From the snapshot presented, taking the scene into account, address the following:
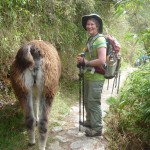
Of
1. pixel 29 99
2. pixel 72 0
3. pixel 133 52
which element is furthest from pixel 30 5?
pixel 133 52

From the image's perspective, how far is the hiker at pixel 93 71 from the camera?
4.76 metres

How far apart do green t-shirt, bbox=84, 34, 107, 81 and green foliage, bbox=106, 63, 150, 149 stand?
23.6 inches

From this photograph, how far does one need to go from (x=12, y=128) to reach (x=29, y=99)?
1.00 meters

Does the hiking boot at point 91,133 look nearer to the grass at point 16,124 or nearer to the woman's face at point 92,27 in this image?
the grass at point 16,124

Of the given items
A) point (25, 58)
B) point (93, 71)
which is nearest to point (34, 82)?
point (25, 58)

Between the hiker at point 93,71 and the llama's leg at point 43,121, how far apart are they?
2.99 ft

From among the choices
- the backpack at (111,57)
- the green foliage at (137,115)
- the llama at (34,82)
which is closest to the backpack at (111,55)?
the backpack at (111,57)

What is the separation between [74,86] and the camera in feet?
27.5

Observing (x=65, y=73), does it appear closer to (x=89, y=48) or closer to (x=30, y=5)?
(x=30, y=5)

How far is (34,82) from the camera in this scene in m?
4.32

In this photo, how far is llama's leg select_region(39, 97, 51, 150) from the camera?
4.29 m

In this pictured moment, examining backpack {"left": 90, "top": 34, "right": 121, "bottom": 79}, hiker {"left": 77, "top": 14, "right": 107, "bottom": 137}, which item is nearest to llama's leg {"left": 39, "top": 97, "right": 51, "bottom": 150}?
hiker {"left": 77, "top": 14, "right": 107, "bottom": 137}

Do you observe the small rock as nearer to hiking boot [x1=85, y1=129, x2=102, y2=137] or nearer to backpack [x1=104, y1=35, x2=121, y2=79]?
hiking boot [x1=85, y1=129, x2=102, y2=137]

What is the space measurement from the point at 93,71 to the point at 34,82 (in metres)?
1.11
